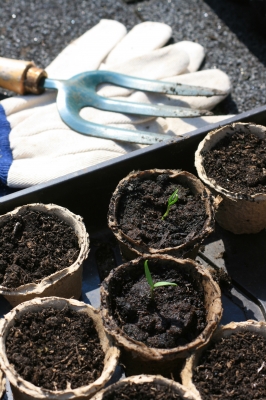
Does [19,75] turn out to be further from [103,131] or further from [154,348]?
[154,348]

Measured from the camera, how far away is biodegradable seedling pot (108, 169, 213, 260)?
1.44 meters

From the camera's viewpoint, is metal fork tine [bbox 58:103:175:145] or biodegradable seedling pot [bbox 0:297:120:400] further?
metal fork tine [bbox 58:103:175:145]

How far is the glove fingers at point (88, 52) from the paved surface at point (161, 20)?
24cm

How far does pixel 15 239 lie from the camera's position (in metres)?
1.50

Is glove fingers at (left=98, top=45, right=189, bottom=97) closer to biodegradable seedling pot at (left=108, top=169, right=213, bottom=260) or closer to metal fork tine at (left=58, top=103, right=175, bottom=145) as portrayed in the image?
metal fork tine at (left=58, top=103, right=175, bottom=145)

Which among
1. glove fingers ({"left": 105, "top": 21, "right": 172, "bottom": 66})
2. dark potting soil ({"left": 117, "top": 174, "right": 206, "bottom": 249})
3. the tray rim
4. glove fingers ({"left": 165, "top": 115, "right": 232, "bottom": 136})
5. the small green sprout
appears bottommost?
glove fingers ({"left": 165, "top": 115, "right": 232, "bottom": 136})

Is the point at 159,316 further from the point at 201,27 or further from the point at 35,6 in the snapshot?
the point at 35,6

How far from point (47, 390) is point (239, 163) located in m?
0.94

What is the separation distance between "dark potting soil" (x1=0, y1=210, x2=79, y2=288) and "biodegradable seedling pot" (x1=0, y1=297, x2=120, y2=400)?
0.37ft

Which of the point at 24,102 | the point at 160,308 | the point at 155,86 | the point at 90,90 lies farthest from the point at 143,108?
the point at 160,308

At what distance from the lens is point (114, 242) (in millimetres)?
1780

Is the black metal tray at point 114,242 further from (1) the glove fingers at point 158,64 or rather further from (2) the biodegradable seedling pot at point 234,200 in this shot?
(1) the glove fingers at point 158,64

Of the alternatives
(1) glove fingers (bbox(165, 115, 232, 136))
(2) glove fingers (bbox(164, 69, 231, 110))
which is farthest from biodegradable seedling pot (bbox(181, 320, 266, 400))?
(2) glove fingers (bbox(164, 69, 231, 110))

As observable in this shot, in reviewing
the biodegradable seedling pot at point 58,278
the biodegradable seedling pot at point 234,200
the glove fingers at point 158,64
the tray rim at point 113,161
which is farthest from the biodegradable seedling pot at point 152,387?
the glove fingers at point 158,64
